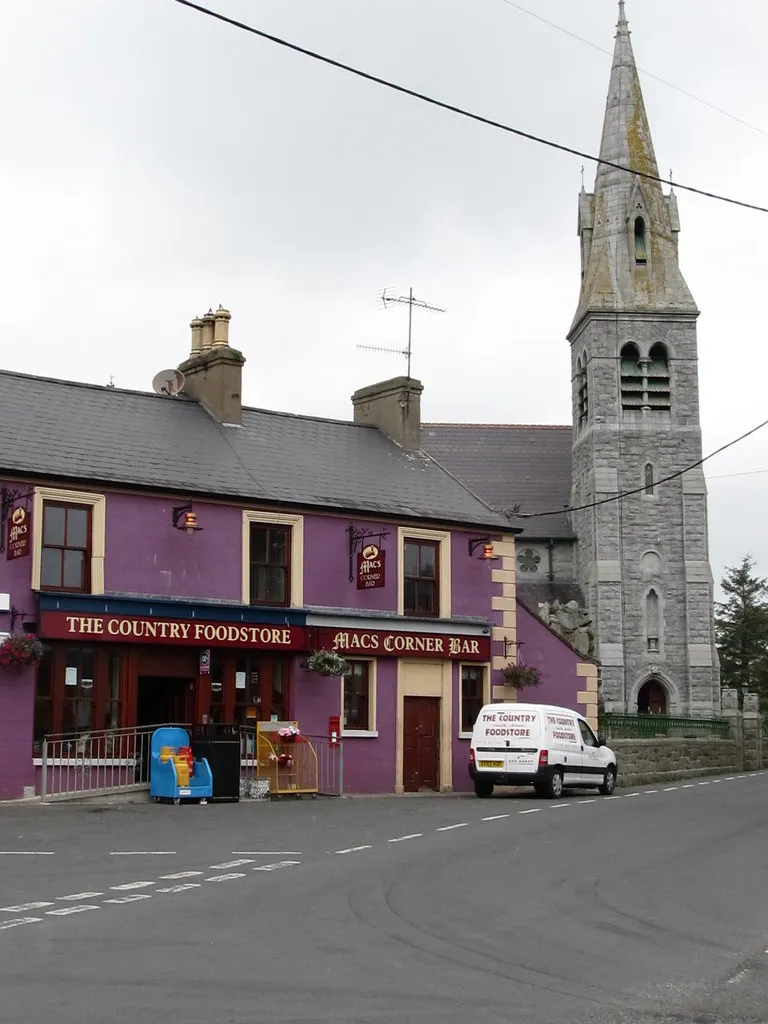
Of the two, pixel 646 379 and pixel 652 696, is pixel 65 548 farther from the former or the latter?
pixel 646 379

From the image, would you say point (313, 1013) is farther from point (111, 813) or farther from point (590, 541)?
point (590, 541)

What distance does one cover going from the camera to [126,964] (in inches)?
349

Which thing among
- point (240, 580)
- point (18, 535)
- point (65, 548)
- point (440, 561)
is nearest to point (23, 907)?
point (18, 535)

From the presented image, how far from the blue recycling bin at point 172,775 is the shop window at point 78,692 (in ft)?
6.09

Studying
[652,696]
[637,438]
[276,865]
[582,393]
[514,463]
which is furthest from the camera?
[514,463]

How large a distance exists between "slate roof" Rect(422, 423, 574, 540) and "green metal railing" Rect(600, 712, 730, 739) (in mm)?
21795

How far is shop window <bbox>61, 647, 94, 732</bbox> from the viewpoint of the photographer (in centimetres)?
2488

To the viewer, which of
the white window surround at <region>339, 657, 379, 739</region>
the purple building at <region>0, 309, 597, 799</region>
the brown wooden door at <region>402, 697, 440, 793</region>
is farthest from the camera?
the brown wooden door at <region>402, 697, 440, 793</region>

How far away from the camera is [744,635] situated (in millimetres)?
70125

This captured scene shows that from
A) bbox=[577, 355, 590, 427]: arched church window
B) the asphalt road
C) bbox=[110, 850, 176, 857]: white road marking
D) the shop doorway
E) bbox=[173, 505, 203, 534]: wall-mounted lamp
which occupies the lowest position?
the asphalt road

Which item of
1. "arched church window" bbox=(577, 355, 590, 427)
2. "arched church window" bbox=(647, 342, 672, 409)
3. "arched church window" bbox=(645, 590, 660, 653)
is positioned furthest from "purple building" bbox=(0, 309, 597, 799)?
"arched church window" bbox=(577, 355, 590, 427)

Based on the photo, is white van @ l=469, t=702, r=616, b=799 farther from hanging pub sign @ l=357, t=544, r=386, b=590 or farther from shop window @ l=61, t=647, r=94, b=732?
shop window @ l=61, t=647, r=94, b=732

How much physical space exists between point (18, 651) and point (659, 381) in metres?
42.5

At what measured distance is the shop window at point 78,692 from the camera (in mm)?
24875
